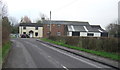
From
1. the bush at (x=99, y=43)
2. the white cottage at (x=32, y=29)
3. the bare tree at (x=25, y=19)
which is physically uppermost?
the bare tree at (x=25, y=19)

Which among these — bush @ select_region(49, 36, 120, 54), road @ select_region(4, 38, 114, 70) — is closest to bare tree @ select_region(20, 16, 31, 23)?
bush @ select_region(49, 36, 120, 54)

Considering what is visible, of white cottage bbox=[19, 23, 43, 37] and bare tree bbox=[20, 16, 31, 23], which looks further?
bare tree bbox=[20, 16, 31, 23]

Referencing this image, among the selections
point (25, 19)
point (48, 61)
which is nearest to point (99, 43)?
point (48, 61)

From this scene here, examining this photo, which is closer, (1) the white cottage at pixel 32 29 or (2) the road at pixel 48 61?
(2) the road at pixel 48 61

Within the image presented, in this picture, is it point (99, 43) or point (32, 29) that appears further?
point (32, 29)

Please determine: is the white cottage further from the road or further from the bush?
the road

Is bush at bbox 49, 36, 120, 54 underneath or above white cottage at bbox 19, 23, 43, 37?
underneath

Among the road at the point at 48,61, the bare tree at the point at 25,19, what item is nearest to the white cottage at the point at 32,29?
the bare tree at the point at 25,19

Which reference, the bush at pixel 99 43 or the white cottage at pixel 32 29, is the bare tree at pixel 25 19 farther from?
the bush at pixel 99 43

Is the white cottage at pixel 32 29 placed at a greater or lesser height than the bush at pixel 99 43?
greater

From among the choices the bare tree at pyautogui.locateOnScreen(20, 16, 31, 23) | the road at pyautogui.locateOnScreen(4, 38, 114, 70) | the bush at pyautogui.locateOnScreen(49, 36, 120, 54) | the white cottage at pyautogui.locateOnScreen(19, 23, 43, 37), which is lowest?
the road at pyautogui.locateOnScreen(4, 38, 114, 70)

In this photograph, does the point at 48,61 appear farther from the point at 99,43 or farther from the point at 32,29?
the point at 32,29

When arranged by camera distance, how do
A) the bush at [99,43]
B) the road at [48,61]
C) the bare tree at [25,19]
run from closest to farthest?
1. the road at [48,61]
2. the bush at [99,43]
3. the bare tree at [25,19]

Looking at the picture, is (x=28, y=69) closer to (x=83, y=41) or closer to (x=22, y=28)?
(x=83, y=41)
